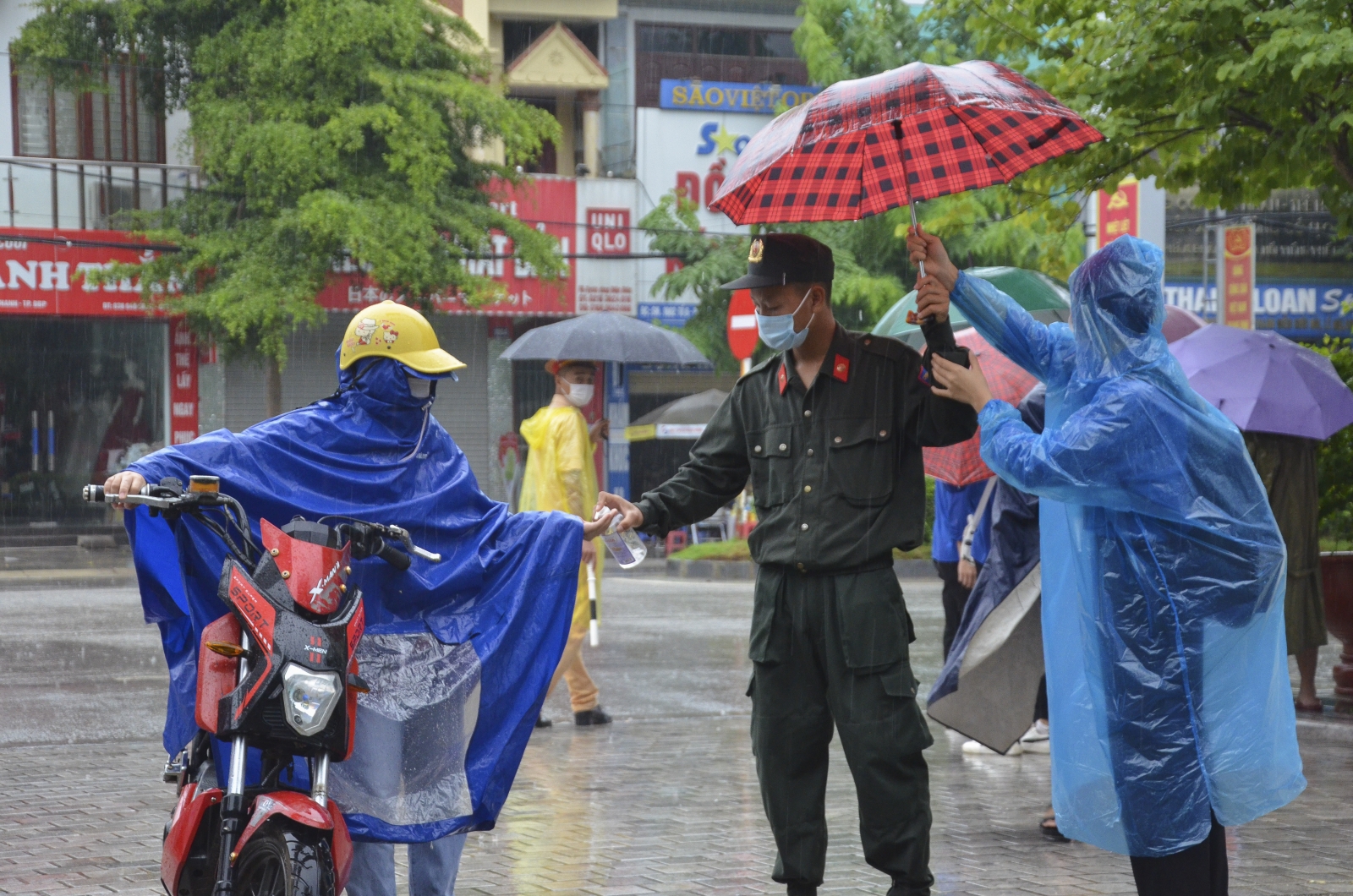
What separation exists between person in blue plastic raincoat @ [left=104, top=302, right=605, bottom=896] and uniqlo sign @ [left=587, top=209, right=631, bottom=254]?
25505 mm

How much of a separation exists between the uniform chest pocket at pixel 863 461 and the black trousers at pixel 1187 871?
114 cm

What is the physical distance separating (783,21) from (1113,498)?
95.9 feet

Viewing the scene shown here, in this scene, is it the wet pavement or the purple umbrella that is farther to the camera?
the purple umbrella

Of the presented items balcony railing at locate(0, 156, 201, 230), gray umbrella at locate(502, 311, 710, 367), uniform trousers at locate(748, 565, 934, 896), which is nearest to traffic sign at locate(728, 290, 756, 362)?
gray umbrella at locate(502, 311, 710, 367)

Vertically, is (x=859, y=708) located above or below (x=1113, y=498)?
below

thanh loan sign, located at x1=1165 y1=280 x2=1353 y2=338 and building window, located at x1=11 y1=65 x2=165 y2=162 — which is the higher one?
building window, located at x1=11 y1=65 x2=165 y2=162

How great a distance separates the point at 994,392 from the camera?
24.3 ft

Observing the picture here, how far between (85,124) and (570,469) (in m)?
21.5

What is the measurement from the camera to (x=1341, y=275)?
101ft

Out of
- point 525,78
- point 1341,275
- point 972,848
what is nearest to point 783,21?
point 525,78

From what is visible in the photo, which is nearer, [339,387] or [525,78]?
[339,387]

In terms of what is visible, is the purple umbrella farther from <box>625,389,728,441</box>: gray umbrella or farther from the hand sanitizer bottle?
<box>625,389,728,441</box>: gray umbrella

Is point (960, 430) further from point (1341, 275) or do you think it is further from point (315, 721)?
→ point (1341, 275)

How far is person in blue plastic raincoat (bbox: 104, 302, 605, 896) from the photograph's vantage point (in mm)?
4195
